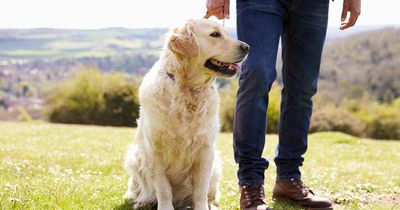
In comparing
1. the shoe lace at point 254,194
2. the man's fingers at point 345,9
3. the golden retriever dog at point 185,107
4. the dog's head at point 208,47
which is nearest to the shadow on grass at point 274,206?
the golden retriever dog at point 185,107

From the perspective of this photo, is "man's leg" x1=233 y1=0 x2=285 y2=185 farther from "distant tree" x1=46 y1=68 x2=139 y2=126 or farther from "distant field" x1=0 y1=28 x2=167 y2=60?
"distant field" x1=0 y1=28 x2=167 y2=60

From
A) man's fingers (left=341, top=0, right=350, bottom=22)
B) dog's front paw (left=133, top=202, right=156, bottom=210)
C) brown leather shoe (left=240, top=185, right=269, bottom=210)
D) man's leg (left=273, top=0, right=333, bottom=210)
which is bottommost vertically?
dog's front paw (left=133, top=202, right=156, bottom=210)

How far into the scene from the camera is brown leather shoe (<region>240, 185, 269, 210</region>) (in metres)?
4.69

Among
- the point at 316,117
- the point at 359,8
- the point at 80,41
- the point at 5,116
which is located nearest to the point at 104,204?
the point at 359,8

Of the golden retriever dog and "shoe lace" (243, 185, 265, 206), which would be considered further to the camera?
"shoe lace" (243, 185, 265, 206)

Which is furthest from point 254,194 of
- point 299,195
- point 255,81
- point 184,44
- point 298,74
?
point 184,44

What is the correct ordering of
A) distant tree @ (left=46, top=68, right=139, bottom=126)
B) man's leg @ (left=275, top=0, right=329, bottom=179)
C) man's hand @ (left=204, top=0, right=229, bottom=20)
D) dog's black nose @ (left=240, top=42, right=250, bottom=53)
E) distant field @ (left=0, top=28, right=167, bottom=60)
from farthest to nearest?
distant field @ (left=0, top=28, right=167, bottom=60) < distant tree @ (left=46, top=68, right=139, bottom=126) < man's leg @ (left=275, top=0, right=329, bottom=179) < man's hand @ (left=204, top=0, right=229, bottom=20) < dog's black nose @ (left=240, top=42, right=250, bottom=53)

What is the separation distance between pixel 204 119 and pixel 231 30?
1245 mm

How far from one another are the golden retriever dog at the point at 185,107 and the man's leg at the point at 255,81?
16 cm

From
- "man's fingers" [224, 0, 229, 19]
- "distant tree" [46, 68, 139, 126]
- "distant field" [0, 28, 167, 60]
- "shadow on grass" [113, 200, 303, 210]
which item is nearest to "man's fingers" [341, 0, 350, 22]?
"man's fingers" [224, 0, 229, 19]

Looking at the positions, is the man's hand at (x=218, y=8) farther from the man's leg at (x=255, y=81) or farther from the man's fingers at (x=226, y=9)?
the man's leg at (x=255, y=81)

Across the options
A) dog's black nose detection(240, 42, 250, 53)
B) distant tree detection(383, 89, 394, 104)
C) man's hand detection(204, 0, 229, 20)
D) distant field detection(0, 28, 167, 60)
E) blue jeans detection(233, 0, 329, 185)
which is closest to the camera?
dog's black nose detection(240, 42, 250, 53)

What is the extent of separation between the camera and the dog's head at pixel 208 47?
4.58m

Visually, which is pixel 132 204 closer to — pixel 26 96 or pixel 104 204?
pixel 104 204
